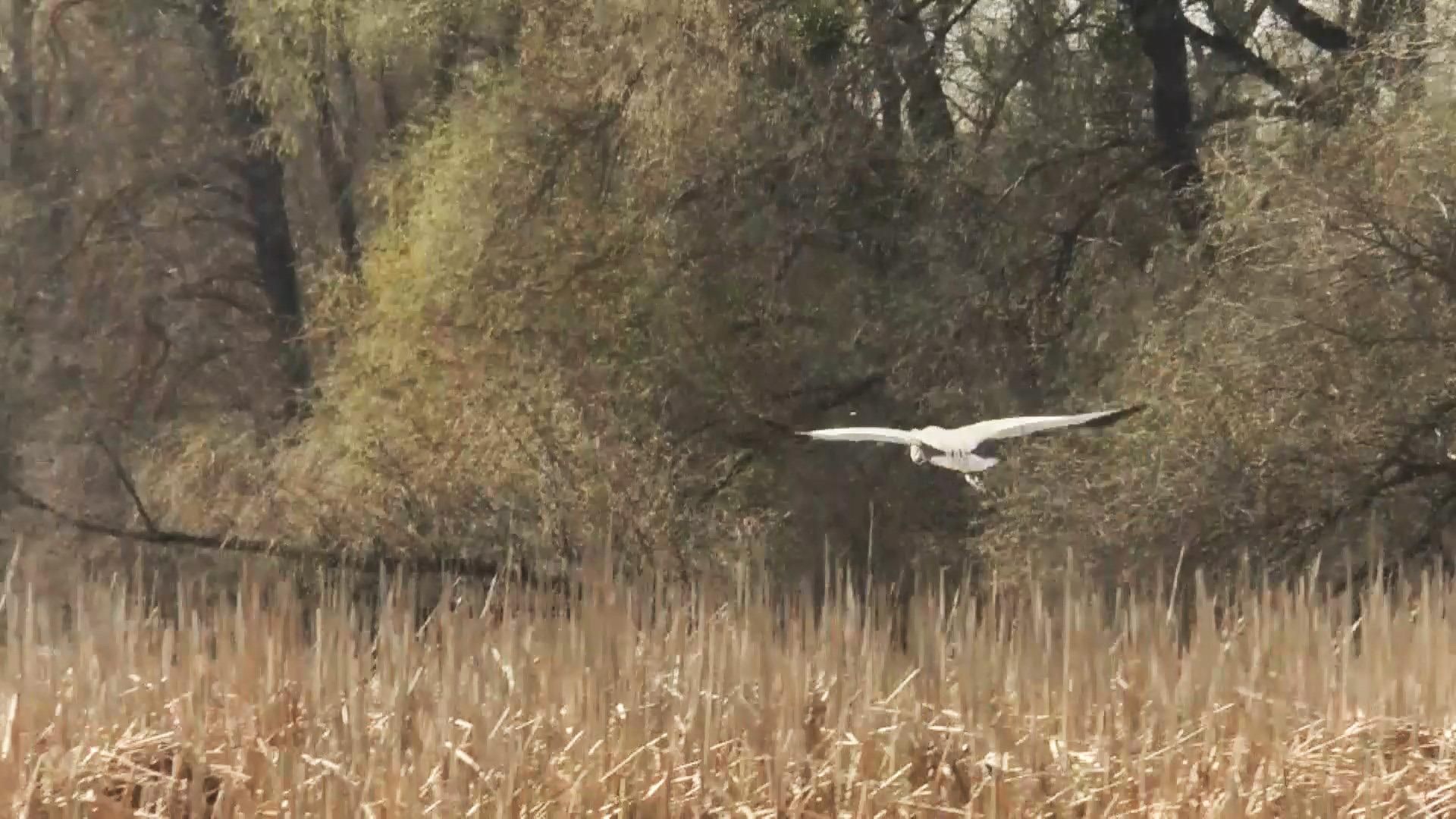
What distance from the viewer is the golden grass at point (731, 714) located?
11.4 ft

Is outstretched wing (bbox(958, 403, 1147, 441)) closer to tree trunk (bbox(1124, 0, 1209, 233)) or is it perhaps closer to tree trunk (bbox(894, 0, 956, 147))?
tree trunk (bbox(1124, 0, 1209, 233))

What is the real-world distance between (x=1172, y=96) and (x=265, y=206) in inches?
199

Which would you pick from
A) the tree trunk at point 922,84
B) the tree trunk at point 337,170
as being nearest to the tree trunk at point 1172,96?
the tree trunk at point 922,84

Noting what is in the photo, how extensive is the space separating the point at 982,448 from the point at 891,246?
111cm

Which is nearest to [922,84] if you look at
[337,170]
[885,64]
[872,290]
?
[885,64]

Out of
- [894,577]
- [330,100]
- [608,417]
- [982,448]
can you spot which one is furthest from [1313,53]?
[330,100]

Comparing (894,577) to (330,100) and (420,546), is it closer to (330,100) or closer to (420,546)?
(420,546)

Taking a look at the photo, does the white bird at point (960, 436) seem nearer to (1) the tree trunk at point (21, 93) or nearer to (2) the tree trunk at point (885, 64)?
(2) the tree trunk at point (885, 64)

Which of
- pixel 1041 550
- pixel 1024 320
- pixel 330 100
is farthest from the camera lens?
pixel 330 100

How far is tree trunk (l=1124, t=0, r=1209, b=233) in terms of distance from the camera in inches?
278

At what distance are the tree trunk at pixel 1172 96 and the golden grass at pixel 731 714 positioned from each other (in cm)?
271

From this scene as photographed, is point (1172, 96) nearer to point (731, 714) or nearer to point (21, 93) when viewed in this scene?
point (731, 714)

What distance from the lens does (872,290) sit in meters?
7.45

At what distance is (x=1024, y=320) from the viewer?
7.16 meters
